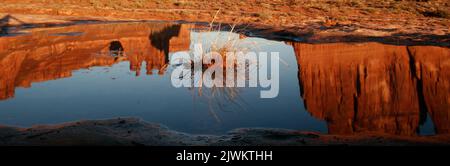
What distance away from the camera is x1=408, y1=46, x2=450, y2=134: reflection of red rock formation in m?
7.24

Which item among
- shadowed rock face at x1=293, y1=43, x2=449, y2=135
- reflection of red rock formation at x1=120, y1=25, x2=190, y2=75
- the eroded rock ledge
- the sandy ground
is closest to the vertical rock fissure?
shadowed rock face at x1=293, y1=43, x2=449, y2=135

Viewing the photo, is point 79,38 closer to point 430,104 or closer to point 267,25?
point 267,25

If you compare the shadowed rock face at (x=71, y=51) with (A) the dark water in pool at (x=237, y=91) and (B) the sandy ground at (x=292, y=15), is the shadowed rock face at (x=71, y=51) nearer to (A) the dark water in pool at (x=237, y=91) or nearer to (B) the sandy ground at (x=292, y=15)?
(A) the dark water in pool at (x=237, y=91)

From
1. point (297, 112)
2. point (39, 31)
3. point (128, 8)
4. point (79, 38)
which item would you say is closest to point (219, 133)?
point (297, 112)

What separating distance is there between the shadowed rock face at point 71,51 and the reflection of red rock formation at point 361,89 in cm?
361

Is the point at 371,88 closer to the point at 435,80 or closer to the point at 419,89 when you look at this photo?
the point at 419,89

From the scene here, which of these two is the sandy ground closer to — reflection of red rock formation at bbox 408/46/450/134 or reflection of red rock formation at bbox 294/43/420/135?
reflection of red rock formation at bbox 408/46/450/134

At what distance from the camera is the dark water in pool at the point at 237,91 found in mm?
6738

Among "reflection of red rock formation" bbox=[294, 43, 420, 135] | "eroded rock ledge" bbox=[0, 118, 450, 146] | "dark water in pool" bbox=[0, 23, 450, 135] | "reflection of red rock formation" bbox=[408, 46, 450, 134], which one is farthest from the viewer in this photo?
"reflection of red rock formation" bbox=[408, 46, 450, 134]

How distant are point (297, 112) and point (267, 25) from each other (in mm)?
11604

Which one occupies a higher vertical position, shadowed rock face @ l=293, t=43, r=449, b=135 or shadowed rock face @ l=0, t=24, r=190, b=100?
shadowed rock face @ l=0, t=24, r=190, b=100

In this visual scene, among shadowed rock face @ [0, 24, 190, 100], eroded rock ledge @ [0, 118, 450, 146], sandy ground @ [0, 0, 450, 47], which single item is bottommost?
eroded rock ledge @ [0, 118, 450, 146]

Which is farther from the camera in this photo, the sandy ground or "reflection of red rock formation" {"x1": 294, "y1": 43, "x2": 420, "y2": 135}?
the sandy ground
